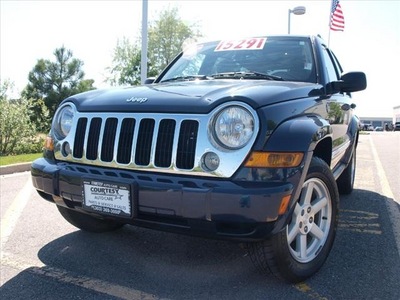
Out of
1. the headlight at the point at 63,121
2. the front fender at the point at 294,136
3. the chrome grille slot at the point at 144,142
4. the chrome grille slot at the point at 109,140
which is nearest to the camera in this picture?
the front fender at the point at 294,136

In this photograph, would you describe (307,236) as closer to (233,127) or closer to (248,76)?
(233,127)

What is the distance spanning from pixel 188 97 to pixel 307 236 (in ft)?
4.51

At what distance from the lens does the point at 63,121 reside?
306 centimetres

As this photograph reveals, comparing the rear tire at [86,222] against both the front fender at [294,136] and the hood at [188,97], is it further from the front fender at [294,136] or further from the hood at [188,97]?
the front fender at [294,136]

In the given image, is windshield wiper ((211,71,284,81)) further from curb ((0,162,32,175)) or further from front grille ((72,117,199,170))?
curb ((0,162,32,175))

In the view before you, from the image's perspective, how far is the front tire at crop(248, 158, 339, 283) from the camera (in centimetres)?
252

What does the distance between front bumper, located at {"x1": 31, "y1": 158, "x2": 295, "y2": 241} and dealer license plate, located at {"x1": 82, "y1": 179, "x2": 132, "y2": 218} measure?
1.6 inches

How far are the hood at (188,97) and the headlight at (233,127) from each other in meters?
0.07

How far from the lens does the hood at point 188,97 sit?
2.46 m

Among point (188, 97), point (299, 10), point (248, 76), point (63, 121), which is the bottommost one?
point (63, 121)

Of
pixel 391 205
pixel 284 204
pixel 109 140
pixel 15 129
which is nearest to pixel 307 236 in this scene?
pixel 284 204

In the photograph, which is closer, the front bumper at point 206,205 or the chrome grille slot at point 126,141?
the front bumper at point 206,205

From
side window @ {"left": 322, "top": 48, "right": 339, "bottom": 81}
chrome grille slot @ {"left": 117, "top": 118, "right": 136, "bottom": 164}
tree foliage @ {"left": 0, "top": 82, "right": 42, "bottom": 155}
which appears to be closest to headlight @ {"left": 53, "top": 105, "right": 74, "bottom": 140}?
chrome grille slot @ {"left": 117, "top": 118, "right": 136, "bottom": 164}

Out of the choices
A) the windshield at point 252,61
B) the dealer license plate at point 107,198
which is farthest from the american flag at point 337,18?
the dealer license plate at point 107,198
